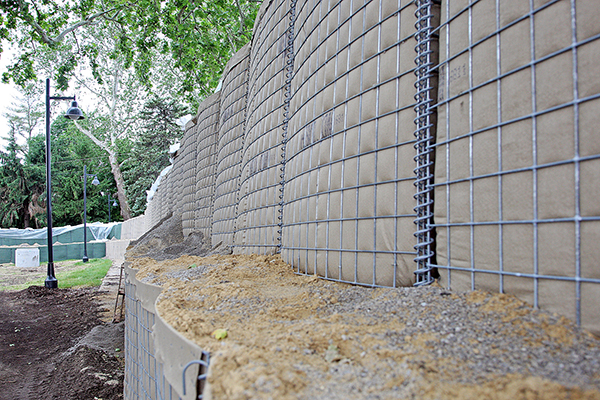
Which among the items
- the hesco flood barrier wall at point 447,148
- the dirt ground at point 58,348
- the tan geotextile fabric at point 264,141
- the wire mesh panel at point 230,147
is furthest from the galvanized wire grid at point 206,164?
the hesco flood barrier wall at point 447,148

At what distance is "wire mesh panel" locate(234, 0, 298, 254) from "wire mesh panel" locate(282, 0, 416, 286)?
814 mm

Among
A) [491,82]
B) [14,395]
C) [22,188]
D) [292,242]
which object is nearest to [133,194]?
[22,188]

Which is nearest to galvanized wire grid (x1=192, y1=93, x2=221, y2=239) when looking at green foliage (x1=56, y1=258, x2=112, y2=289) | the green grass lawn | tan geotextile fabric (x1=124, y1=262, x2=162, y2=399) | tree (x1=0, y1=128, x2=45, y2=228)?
tan geotextile fabric (x1=124, y1=262, x2=162, y2=399)

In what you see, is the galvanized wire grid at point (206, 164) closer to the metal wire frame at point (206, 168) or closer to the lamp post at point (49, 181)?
the metal wire frame at point (206, 168)

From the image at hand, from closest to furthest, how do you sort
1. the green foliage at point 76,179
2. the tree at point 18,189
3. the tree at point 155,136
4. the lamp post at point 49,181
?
the lamp post at point 49,181 → the tree at point 155,136 → the tree at point 18,189 → the green foliage at point 76,179

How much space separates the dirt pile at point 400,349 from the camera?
4.26 feet

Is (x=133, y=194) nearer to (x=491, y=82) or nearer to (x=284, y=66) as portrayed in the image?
(x=284, y=66)

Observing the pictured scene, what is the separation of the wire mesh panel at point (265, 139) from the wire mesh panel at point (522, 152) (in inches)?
104

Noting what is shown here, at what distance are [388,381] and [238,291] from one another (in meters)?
1.62

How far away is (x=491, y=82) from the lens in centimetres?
201

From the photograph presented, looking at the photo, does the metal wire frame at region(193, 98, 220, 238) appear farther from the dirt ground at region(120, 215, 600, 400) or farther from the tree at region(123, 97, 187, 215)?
the tree at region(123, 97, 187, 215)

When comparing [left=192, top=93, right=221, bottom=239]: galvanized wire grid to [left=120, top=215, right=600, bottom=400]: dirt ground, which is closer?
[left=120, top=215, right=600, bottom=400]: dirt ground

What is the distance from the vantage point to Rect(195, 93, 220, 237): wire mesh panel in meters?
8.36

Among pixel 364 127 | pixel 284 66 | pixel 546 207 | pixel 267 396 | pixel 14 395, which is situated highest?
pixel 284 66
